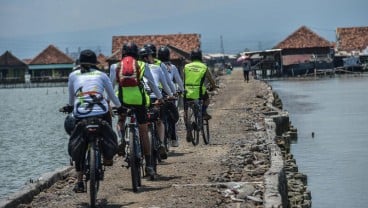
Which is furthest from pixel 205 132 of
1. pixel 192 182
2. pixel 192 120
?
pixel 192 182

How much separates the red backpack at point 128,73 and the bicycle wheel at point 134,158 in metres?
0.61

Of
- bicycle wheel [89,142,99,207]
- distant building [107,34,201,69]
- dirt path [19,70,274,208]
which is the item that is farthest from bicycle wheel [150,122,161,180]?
distant building [107,34,201,69]

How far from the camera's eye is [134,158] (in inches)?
367

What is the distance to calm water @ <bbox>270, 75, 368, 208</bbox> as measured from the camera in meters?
15.9

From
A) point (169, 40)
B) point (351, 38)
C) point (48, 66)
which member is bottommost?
point (48, 66)

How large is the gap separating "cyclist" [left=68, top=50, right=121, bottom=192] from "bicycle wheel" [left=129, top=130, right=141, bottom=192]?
653 millimetres

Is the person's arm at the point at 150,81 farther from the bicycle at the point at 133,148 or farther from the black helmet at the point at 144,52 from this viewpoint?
the black helmet at the point at 144,52

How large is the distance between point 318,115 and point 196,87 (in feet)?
78.0

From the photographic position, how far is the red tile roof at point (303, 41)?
270ft

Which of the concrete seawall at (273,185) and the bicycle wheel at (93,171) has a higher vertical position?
the bicycle wheel at (93,171)

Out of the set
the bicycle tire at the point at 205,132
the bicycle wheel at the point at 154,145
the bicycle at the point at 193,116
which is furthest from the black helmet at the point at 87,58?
the bicycle tire at the point at 205,132

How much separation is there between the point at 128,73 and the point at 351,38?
275ft

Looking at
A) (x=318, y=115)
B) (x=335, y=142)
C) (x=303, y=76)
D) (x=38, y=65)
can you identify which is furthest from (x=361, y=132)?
(x=38, y=65)

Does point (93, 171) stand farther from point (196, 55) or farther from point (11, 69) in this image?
point (11, 69)
